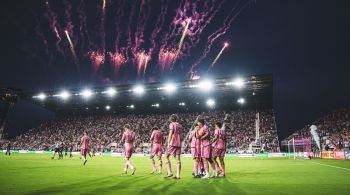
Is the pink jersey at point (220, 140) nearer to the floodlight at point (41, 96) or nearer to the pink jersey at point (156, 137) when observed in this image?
the pink jersey at point (156, 137)

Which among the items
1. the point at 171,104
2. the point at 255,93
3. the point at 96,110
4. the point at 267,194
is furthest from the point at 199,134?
the point at 96,110

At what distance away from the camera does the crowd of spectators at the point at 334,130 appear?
32.5 metres

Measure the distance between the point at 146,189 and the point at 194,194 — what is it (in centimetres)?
140

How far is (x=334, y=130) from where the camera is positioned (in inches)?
1467

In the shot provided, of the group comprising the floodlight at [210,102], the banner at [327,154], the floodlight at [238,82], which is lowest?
the banner at [327,154]

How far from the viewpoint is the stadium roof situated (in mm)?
44156

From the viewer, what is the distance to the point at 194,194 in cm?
638

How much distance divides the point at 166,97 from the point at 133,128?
8.40m

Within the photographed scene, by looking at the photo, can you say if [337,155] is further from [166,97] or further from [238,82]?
[166,97]

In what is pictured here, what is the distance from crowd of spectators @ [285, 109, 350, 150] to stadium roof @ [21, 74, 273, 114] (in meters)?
8.99

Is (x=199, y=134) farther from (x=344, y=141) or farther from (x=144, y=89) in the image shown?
(x=144, y=89)

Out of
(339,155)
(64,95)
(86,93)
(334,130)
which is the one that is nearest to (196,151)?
(339,155)

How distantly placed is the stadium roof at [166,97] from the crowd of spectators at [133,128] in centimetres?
184

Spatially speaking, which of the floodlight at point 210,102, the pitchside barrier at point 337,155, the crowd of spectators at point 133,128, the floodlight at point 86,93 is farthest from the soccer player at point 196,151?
the floodlight at point 210,102
